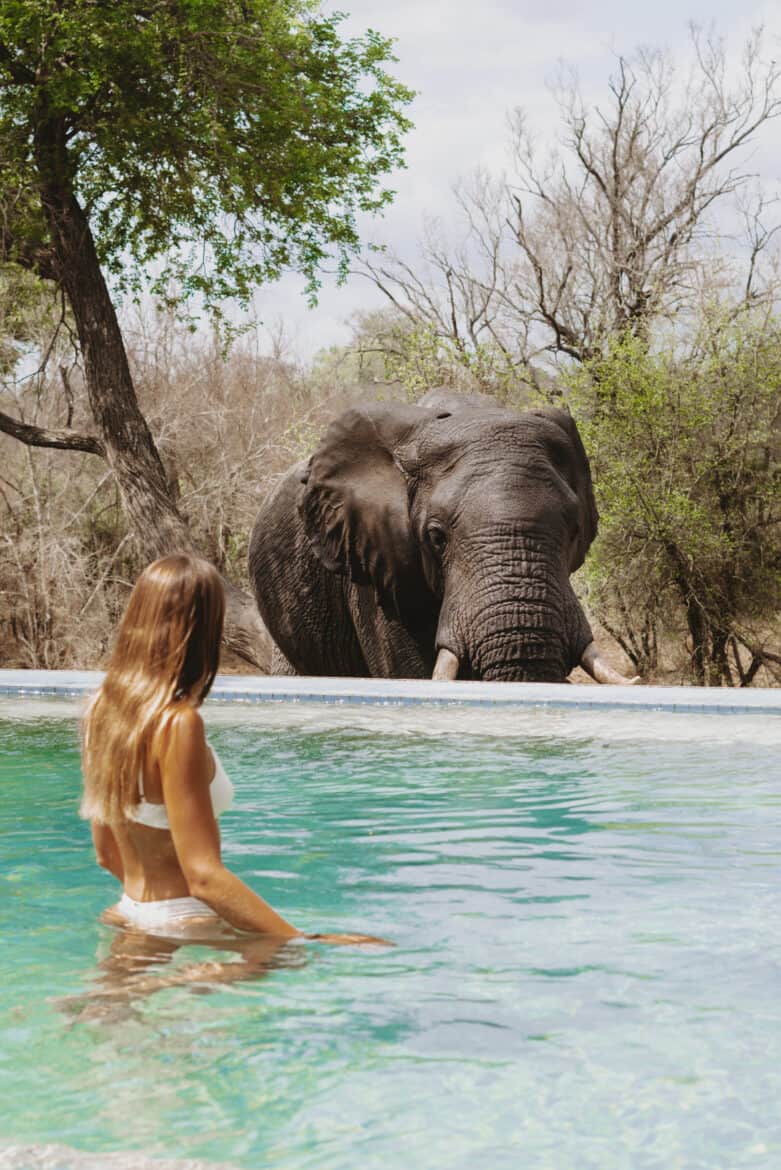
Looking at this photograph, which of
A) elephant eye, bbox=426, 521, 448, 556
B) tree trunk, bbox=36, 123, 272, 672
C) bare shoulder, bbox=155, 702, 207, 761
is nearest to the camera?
bare shoulder, bbox=155, 702, 207, 761

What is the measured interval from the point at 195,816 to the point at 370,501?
26.3 feet

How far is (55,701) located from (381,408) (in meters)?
3.42

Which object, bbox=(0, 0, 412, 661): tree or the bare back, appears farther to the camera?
bbox=(0, 0, 412, 661): tree

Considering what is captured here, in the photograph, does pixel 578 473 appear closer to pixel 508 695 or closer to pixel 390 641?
pixel 390 641

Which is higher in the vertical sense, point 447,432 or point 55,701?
point 447,432

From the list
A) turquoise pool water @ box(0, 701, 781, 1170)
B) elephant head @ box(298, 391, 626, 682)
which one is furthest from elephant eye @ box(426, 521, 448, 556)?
turquoise pool water @ box(0, 701, 781, 1170)

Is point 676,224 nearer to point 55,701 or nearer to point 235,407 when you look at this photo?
point 235,407

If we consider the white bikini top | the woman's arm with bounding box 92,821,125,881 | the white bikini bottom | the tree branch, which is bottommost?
the white bikini bottom

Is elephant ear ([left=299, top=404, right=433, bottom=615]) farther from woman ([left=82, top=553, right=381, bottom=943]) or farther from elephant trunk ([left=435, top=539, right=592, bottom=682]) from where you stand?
woman ([left=82, top=553, right=381, bottom=943])

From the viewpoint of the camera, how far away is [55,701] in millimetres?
10719

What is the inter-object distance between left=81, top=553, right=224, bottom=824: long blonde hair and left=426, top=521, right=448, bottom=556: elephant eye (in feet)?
23.5

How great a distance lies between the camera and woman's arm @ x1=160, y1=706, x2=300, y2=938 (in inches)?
123

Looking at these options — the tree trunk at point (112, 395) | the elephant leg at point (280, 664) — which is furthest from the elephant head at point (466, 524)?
the tree trunk at point (112, 395)

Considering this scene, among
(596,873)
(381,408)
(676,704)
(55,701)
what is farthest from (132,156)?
(596,873)
